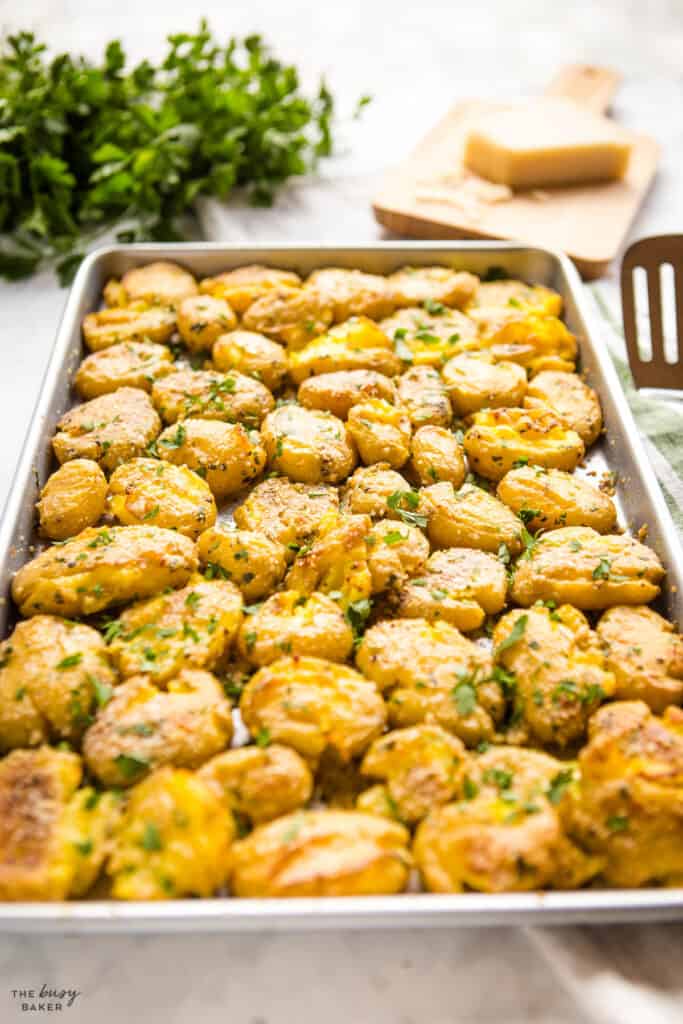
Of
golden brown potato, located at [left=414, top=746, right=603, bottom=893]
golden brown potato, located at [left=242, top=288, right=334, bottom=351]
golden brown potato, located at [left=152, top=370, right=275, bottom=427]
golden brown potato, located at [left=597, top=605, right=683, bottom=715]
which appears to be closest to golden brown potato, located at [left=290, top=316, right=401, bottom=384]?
golden brown potato, located at [left=242, top=288, right=334, bottom=351]

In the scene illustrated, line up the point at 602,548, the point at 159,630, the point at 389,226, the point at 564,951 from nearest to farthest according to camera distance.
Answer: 1. the point at 564,951
2. the point at 159,630
3. the point at 602,548
4. the point at 389,226

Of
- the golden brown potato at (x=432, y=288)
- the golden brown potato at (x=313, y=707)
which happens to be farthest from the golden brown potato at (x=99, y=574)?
the golden brown potato at (x=432, y=288)

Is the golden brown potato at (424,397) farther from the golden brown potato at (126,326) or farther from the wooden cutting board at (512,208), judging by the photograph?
the wooden cutting board at (512,208)

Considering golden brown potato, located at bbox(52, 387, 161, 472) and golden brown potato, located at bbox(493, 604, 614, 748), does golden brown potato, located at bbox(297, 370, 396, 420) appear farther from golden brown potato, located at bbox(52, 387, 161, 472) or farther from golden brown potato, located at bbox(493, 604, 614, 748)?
golden brown potato, located at bbox(493, 604, 614, 748)

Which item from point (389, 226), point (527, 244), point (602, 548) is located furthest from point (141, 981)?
point (389, 226)

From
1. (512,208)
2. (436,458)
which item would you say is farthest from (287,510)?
(512,208)

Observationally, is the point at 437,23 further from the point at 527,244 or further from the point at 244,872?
the point at 244,872
